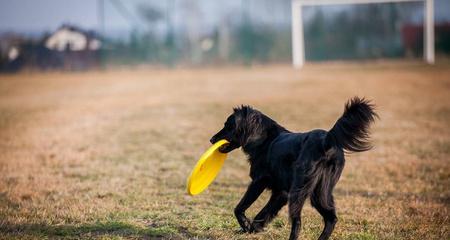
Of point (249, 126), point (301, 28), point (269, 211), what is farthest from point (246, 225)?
point (301, 28)

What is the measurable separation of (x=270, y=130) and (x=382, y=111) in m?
13.2

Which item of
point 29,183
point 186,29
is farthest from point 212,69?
point 29,183

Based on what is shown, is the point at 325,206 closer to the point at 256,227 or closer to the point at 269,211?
the point at 269,211

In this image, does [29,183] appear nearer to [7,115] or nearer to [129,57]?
[7,115]

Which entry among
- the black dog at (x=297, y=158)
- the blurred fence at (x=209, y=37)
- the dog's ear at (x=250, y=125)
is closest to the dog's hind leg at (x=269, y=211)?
the black dog at (x=297, y=158)

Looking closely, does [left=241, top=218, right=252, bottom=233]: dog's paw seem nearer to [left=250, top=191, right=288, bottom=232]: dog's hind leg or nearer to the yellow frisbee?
[left=250, top=191, right=288, bottom=232]: dog's hind leg

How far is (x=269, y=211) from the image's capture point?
222 inches

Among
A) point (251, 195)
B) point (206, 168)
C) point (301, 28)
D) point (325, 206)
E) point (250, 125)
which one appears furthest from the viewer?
point (301, 28)

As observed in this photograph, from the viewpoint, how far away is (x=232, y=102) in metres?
20.4

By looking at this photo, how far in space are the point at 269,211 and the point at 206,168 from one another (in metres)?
1.21

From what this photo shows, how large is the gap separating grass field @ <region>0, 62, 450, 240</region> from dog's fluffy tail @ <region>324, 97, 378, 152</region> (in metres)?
1.13

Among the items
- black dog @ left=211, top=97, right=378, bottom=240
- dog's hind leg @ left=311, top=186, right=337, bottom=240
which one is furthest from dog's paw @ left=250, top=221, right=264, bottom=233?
dog's hind leg @ left=311, top=186, right=337, bottom=240

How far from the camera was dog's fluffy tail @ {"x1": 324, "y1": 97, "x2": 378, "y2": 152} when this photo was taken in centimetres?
482

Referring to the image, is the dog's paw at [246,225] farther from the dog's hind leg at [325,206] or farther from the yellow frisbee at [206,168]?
the dog's hind leg at [325,206]
